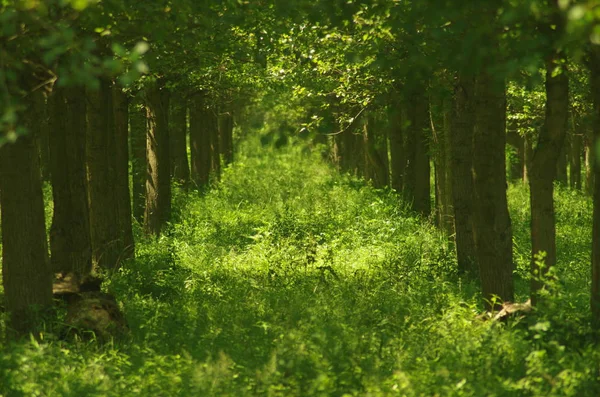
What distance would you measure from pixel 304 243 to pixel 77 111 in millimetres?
5914

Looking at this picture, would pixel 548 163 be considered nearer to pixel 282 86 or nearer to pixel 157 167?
pixel 282 86

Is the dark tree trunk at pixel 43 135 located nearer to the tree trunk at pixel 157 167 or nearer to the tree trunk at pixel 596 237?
the tree trunk at pixel 157 167

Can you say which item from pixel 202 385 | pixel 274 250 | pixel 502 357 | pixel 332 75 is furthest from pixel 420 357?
pixel 332 75

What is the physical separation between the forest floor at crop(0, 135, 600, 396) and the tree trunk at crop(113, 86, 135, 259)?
0.54 metres

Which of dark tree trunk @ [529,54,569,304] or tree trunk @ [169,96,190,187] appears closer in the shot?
dark tree trunk @ [529,54,569,304]

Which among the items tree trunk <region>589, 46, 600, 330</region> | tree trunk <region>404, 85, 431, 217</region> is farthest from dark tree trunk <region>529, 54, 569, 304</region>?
tree trunk <region>404, 85, 431, 217</region>

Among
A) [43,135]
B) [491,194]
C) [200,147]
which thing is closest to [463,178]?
[491,194]

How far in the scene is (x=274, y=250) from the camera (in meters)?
17.4

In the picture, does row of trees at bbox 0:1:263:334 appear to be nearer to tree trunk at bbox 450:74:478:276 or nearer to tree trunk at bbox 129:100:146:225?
tree trunk at bbox 129:100:146:225

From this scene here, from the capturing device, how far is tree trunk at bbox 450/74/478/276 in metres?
14.3

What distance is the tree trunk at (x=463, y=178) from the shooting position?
14.3m

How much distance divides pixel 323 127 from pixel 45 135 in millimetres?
21011

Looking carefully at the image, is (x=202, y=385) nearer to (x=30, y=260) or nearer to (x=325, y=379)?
(x=325, y=379)

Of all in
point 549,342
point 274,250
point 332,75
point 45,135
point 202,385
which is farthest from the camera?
point 45,135
